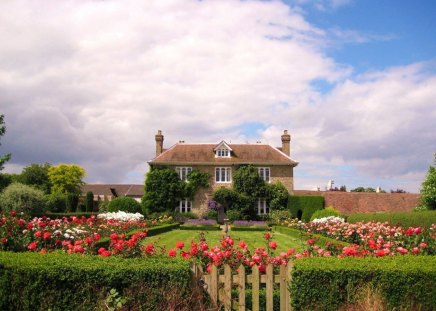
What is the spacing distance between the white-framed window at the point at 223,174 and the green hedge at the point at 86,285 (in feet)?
114

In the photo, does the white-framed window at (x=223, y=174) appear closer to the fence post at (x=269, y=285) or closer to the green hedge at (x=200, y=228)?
the green hedge at (x=200, y=228)

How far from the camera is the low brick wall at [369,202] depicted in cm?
4119

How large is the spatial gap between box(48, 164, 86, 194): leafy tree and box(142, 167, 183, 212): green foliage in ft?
97.1

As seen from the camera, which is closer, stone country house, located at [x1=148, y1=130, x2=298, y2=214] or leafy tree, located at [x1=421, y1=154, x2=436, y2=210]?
leafy tree, located at [x1=421, y1=154, x2=436, y2=210]

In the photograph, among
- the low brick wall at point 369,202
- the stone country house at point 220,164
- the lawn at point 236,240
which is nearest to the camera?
the lawn at point 236,240

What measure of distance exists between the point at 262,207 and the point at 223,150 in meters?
6.28

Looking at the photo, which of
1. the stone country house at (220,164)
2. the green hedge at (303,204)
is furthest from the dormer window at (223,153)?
the green hedge at (303,204)

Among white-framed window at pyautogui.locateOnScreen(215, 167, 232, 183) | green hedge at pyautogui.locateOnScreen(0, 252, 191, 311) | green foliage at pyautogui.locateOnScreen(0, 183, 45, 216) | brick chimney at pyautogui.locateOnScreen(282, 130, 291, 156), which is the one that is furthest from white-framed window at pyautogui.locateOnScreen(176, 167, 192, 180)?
green hedge at pyautogui.locateOnScreen(0, 252, 191, 311)

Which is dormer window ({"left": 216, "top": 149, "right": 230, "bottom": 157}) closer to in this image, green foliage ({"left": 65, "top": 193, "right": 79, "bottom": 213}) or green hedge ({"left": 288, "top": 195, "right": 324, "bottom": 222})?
green hedge ({"left": 288, "top": 195, "right": 324, "bottom": 222})

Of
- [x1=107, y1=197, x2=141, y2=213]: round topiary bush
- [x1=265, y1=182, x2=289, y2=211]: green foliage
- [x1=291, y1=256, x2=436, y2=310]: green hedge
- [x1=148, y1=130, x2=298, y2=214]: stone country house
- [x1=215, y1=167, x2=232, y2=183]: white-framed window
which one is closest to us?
[x1=291, y1=256, x2=436, y2=310]: green hedge

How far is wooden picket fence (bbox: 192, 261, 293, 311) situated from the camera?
6.84m

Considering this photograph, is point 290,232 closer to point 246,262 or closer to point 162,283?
point 246,262

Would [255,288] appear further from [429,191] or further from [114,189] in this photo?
[114,189]

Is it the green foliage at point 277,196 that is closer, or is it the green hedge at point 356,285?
the green hedge at point 356,285
